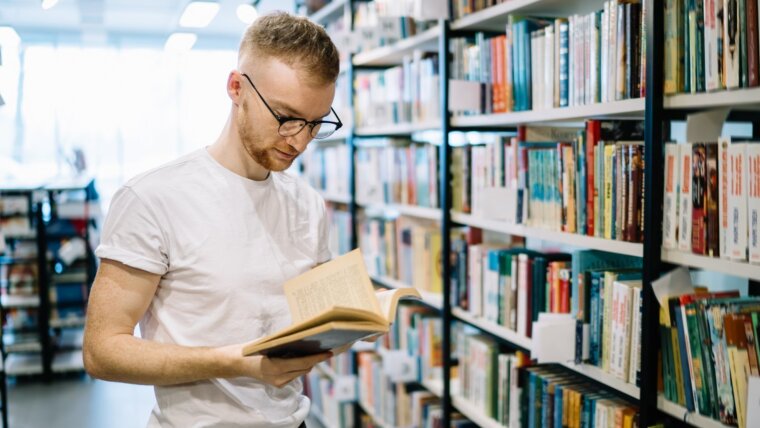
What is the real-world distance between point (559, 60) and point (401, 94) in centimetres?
111

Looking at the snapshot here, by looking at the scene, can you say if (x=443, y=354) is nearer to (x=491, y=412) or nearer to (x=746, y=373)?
(x=491, y=412)

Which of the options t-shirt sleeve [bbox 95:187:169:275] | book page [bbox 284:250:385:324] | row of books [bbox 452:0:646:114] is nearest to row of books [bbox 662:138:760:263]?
row of books [bbox 452:0:646:114]

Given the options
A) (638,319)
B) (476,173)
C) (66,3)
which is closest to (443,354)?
(476,173)

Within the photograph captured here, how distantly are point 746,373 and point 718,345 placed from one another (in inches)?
3.0

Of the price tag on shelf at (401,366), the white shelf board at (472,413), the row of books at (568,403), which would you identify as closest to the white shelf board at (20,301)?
the price tag on shelf at (401,366)

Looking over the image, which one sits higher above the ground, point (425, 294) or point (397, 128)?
point (397, 128)

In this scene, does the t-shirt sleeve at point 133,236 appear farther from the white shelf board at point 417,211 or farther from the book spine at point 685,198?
the white shelf board at point 417,211

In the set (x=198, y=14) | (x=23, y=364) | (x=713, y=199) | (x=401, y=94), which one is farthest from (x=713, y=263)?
(x=198, y=14)

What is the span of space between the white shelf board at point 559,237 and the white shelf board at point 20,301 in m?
3.92

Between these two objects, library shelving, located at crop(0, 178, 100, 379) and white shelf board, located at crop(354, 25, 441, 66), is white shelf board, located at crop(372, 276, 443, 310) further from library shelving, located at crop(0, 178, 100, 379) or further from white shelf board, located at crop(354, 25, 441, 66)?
library shelving, located at crop(0, 178, 100, 379)

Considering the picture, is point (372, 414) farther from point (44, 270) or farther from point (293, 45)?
point (44, 270)

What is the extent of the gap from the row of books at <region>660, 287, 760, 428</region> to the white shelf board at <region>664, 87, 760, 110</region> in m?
0.42

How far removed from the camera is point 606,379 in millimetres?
1719

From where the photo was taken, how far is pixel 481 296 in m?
2.34
